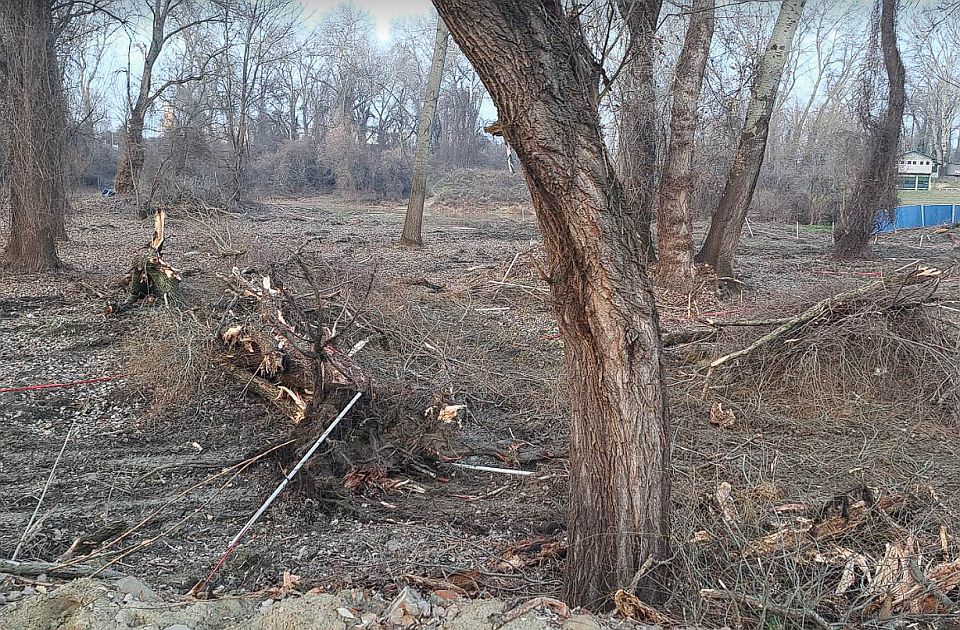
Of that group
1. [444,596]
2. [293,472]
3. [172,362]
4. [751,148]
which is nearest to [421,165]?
[751,148]

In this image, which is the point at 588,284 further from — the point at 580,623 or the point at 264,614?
the point at 264,614

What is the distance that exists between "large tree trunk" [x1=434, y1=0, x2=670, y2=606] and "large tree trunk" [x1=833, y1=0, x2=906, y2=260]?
14336 mm

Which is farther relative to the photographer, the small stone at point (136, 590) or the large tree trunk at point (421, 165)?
the large tree trunk at point (421, 165)

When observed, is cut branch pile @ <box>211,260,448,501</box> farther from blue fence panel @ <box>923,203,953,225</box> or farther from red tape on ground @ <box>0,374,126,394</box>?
blue fence panel @ <box>923,203,953,225</box>

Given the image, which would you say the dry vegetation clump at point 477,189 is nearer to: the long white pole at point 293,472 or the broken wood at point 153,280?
the broken wood at point 153,280

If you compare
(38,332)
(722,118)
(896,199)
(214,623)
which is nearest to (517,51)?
(214,623)

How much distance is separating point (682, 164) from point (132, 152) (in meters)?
A: 17.2

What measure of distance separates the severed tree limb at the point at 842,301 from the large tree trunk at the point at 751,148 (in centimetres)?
468

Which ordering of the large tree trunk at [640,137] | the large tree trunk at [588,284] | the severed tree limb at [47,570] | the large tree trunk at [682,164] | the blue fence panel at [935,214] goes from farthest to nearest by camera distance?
the blue fence panel at [935,214]
the large tree trunk at [640,137]
the large tree trunk at [682,164]
the severed tree limb at [47,570]
the large tree trunk at [588,284]

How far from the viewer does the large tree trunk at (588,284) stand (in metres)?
2.79

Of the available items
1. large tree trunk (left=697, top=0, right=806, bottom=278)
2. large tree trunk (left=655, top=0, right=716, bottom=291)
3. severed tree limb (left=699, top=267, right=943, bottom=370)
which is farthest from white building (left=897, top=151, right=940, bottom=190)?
severed tree limb (left=699, top=267, right=943, bottom=370)

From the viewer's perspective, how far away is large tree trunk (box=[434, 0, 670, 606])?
2.79 m

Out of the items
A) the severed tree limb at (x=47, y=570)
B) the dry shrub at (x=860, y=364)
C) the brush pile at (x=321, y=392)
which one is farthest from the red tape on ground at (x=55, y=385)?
the dry shrub at (x=860, y=364)

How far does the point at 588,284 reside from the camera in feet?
9.77
